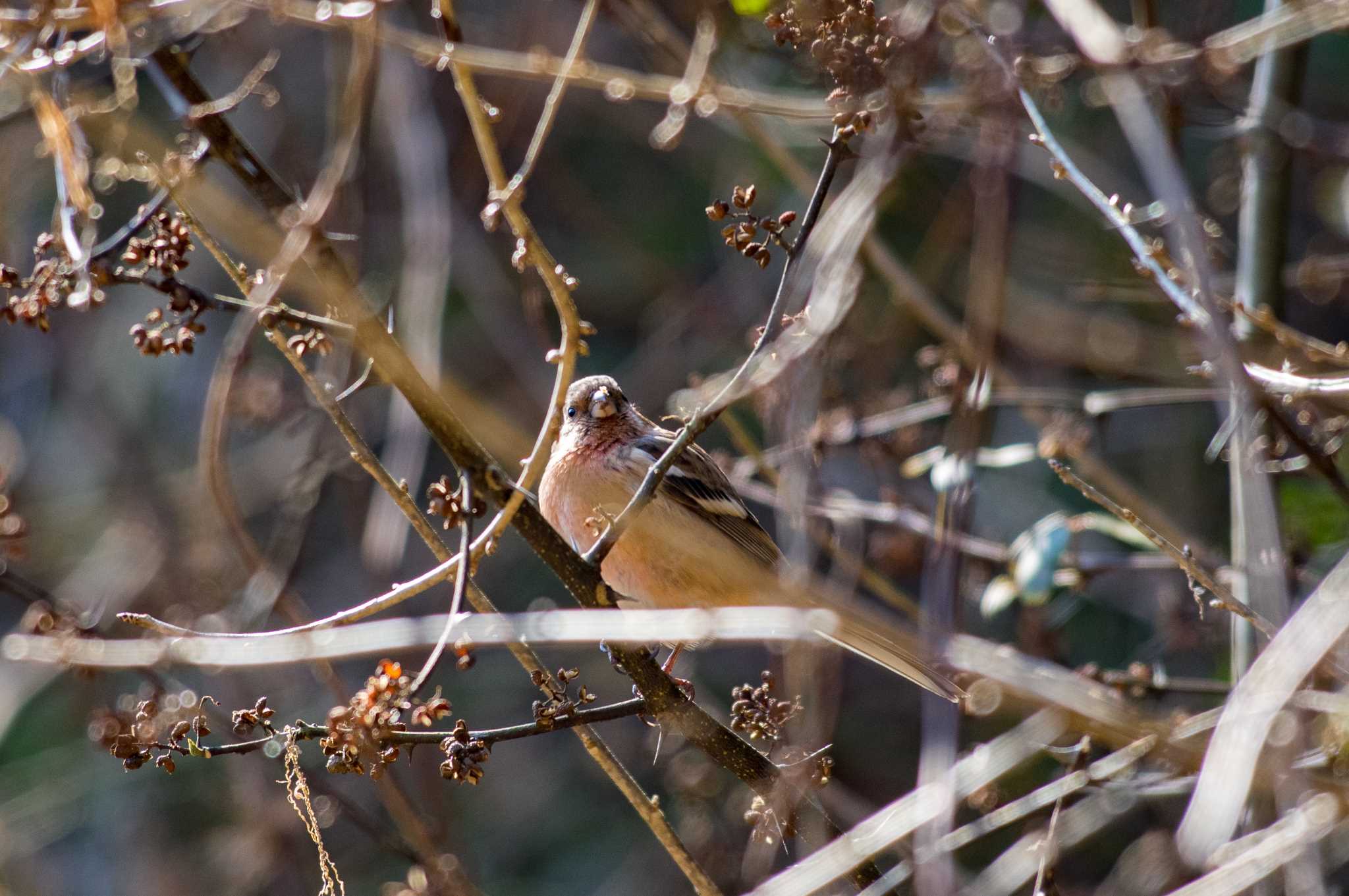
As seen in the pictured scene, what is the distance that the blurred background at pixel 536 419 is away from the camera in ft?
→ 18.5

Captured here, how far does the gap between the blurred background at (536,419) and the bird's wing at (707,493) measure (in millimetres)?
156

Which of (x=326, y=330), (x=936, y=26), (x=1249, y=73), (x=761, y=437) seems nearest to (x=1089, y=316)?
(x=1249, y=73)

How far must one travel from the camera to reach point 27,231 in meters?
7.39

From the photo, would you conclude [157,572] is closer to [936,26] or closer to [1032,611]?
[1032,611]

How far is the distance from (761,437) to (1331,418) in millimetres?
3630

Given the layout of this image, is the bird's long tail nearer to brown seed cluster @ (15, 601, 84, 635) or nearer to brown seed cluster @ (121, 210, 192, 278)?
brown seed cluster @ (121, 210, 192, 278)

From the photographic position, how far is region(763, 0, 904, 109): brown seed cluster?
2.75 m

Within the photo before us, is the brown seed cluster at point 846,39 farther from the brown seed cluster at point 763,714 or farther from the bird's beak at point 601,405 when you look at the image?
the bird's beak at point 601,405

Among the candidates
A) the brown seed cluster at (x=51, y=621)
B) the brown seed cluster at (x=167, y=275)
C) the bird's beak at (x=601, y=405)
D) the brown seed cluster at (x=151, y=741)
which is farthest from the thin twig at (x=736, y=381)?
the bird's beak at (x=601, y=405)

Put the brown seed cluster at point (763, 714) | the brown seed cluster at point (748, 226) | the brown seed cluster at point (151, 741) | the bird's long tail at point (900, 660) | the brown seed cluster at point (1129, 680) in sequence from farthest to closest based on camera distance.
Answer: the brown seed cluster at point (1129, 680)
the bird's long tail at point (900, 660)
the brown seed cluster at point (763, 714)
the brown seed cluster at point (748, 226)
the brown seed cluster at point (151, 741)

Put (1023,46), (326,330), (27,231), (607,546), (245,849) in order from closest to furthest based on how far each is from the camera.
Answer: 1. (326,330)
2. (607,546)
3. (1023,46)
4. (245,849)
5. (27,231)

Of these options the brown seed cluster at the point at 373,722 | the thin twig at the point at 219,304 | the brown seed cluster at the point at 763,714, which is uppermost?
the thin twig at the point at 219,304

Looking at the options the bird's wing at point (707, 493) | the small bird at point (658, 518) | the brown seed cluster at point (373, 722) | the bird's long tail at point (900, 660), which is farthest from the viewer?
the bird's wing at point (707, 493)

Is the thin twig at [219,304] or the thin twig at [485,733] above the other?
→ the thin twig at [219,304]
